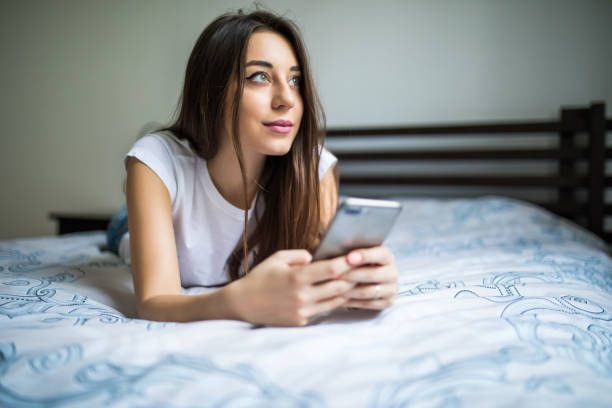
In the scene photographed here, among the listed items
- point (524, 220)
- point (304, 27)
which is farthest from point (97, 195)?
point (524, 220)

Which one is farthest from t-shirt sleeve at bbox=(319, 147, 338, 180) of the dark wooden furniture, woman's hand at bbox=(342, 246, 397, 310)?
the dark wooden furniture

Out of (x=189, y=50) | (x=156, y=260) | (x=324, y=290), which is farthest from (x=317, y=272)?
(x=189, y=50)

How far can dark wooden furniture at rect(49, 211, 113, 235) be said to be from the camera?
224cm

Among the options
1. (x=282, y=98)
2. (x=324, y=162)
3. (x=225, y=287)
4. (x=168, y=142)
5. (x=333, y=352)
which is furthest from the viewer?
(x=324, y=162)

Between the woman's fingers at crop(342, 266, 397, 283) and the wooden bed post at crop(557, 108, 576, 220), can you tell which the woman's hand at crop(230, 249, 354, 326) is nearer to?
the woman's fingers at crop(342, 266, 397, 283)

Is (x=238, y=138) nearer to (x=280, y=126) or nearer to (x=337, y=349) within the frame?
(x=280, y=126)

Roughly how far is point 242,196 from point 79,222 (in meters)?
1.80

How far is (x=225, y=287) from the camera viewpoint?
55cm

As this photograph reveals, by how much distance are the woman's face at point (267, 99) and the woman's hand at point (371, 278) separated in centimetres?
34

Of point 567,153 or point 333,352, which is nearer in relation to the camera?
point 333,352

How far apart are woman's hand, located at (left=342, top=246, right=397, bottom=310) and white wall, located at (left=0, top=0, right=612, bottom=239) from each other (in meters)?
1.29

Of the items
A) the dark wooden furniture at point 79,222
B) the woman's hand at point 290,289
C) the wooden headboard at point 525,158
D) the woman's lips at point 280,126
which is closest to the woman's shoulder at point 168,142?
the woman's lips at point 280,126

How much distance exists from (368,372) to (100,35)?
9.45 feet

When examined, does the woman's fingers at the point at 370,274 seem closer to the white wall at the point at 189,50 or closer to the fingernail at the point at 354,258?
the fingernail at the point at 354,258
